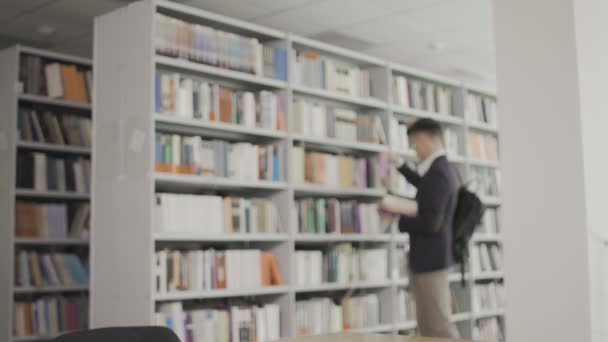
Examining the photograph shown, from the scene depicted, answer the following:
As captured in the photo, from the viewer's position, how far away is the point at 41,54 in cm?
603

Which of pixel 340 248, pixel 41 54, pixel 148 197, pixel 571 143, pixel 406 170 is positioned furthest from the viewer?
pixel 41 54

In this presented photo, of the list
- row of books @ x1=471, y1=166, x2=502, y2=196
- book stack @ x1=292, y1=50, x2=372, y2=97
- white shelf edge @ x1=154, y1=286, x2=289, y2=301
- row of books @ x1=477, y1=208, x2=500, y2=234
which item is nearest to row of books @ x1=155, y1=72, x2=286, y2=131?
book stack @ x1=292, y1=50, x2=372, y2=97

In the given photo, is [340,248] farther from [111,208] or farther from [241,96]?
[111,208]

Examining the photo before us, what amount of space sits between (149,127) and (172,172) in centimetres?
32

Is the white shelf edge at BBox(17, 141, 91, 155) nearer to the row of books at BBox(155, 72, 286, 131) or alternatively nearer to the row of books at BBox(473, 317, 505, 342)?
the row of books at BBox(155, 72, 286, 131)

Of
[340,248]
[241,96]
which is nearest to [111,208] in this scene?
[241,96]

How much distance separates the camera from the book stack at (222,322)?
437cm

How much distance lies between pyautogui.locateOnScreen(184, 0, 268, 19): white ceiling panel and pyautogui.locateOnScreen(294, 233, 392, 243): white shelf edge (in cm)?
185

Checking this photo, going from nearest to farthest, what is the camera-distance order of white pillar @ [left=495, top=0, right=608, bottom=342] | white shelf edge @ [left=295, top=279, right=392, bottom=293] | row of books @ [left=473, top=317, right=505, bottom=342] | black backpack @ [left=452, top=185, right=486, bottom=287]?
1. white pillar @ [left=495, top=0, right=608, bottom=342]
2. black backpack @ [left=452, top=185, right=486, bottom=287]
3. white shelf edge @ [left=295, top=279, right=392, bottom=293]
4. row of books @ [left=473, top=317, right=505, bottom=342]

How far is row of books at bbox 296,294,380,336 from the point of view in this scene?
518 centimetres

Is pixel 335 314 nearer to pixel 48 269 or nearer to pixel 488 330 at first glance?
pixel 488 330

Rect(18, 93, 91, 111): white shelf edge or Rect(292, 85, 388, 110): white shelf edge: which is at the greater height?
Rect(18, 93, 91, 111): white shelf edge

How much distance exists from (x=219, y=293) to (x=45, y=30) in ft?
10.7

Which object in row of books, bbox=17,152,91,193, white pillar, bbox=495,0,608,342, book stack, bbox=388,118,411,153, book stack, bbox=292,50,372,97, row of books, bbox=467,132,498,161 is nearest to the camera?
white pillar, bbox=495,0,608,342
